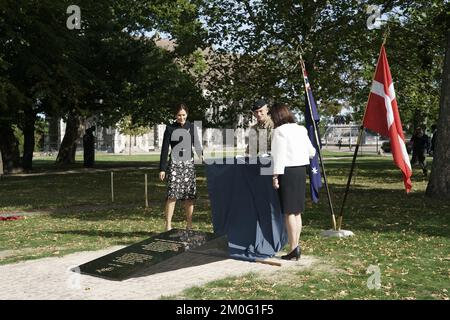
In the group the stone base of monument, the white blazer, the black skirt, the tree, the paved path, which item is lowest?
the paved path

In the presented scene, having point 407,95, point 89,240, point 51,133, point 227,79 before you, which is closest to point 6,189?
point 227,79

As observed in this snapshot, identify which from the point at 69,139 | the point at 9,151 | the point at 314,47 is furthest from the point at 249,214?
the point at 69,139

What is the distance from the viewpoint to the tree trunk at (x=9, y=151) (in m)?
31.3

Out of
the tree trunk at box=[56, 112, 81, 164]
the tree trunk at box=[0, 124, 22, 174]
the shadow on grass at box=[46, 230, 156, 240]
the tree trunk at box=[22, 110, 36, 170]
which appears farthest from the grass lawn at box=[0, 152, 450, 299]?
the tree trunk at box=[56, 112, 81, 164]

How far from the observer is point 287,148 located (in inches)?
329

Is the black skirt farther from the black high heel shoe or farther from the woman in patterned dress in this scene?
the woman in patterned dress

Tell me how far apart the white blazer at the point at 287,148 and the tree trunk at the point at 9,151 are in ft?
84.0

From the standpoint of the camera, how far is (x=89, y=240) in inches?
412

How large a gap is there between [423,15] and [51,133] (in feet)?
194

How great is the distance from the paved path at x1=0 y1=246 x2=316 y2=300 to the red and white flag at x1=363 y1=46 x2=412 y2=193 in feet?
7.98

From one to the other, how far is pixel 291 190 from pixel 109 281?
2.83 meters

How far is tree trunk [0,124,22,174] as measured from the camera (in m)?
31.3

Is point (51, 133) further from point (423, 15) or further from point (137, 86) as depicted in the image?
point (423, 15)

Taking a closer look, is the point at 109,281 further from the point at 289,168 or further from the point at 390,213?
the point at 390,213
